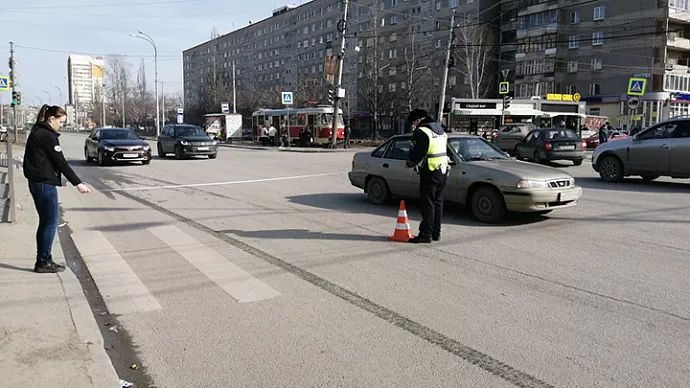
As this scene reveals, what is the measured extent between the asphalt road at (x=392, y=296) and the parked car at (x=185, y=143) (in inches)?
558

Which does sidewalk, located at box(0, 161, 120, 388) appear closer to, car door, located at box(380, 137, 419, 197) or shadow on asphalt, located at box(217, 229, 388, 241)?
shadow on asphalt, located at box(217, 229, 388, 241)

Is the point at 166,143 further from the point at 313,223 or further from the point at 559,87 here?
the point at 559,87

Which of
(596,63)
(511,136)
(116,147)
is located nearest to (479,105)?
(511,136)

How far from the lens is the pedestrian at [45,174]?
230 inches

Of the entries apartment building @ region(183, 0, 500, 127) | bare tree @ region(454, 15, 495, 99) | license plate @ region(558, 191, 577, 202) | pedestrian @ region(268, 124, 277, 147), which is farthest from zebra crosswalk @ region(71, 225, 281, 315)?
bare tree @ region(454, 15, 495, 99)

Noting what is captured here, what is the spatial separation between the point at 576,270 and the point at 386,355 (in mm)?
3098

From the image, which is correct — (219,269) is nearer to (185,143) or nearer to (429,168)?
(429,168)

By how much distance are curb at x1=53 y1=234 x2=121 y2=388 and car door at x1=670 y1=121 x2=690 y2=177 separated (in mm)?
12690

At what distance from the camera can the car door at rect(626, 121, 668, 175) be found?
1294 centimetres

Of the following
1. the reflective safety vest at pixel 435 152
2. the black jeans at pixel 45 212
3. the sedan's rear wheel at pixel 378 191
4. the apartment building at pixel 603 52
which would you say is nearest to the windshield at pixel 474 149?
the sedan's rear wheel at pixel 378 191

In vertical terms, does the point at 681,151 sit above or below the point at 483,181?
above

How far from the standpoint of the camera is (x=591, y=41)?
5619 cm

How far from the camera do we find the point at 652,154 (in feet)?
43.2

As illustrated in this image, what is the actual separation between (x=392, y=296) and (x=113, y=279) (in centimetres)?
304
